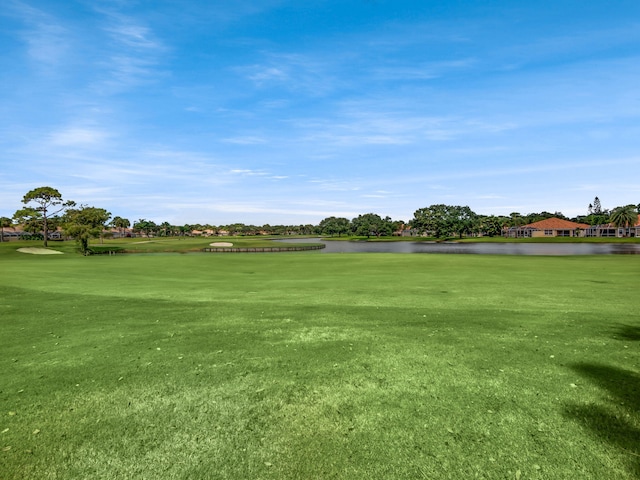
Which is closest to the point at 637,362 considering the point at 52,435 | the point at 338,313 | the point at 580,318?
the point at 580,318

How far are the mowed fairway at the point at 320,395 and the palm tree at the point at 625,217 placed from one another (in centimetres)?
16475

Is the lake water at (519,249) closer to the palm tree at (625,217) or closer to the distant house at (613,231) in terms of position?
the palm tree at (625,217)

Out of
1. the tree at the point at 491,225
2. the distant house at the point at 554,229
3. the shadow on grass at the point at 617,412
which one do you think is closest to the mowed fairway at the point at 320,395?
the shadow on grass at the point at 617,412

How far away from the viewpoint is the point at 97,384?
632cm

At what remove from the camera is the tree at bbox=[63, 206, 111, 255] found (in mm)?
61250

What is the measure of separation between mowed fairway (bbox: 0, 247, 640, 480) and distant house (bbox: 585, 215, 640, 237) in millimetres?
175809

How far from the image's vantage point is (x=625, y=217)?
452ft

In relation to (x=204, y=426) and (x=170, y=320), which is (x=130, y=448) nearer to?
(x=204, y=426)

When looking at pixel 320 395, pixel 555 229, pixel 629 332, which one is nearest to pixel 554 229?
pixel 555 229

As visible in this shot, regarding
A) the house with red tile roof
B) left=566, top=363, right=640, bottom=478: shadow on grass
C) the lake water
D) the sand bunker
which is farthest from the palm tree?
the sand bunker

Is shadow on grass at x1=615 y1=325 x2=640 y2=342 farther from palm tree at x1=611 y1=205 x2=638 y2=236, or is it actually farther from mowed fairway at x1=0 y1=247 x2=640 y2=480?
palm tree at x1=611 y1=205 x2=638 y2=236

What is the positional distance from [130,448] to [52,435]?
1195 millimetres

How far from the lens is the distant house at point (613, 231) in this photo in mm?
144625

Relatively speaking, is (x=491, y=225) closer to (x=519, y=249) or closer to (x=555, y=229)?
(x=555, y=229)
